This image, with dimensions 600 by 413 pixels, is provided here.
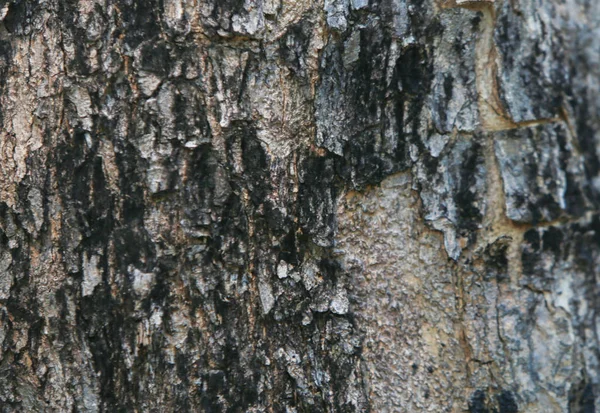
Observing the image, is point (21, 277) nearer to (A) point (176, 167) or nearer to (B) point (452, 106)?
(A) point (176, 167)

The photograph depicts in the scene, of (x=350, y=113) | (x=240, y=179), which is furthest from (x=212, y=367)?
(x=350, y=113)

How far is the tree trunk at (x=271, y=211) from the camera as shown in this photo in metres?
1.06

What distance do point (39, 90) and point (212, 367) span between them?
0.62 meters

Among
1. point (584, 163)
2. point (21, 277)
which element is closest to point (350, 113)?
point (584, 163)

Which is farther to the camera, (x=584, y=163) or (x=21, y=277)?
(x=21, y=277)

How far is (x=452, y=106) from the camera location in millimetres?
1074

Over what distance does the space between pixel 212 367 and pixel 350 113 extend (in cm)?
55

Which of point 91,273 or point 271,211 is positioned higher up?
point 271,211

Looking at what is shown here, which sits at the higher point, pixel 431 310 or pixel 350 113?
pixel 350 113

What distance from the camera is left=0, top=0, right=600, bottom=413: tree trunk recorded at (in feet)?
3.48

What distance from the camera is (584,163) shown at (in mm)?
1008

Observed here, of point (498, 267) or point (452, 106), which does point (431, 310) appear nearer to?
point (498, 267)

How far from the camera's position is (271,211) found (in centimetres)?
112

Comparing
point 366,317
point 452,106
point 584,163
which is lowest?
point 366,317
